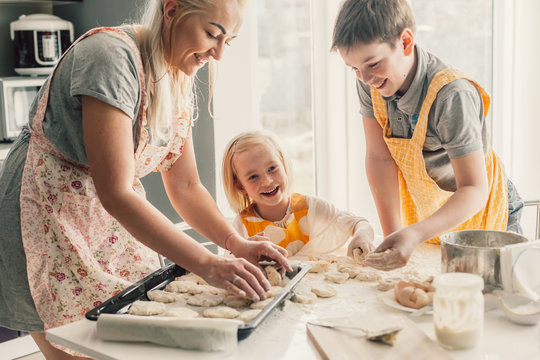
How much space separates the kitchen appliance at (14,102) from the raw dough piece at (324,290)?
1.90 metres

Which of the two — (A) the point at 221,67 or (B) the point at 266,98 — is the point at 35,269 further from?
(B) the point at 266,98

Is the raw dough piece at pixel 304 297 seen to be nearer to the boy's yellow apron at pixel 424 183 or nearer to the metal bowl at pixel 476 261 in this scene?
the metal bowl at pixel 476 261

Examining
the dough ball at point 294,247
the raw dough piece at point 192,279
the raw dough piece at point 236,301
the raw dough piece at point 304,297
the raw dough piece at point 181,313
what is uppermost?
the raw dough piece at point 181,313

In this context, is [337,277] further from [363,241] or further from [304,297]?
[363,241]

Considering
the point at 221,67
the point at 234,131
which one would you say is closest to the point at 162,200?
the point at 234,131

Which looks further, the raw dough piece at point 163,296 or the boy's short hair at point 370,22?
the boy's short hair at point 370,22

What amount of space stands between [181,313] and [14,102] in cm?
199

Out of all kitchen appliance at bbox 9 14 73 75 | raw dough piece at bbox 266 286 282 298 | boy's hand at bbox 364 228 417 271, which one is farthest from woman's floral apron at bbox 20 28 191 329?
kitchen appliance at bbox 9 14 73 75

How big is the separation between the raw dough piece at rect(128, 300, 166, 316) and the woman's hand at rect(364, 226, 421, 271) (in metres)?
0.45

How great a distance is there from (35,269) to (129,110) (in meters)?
0.43

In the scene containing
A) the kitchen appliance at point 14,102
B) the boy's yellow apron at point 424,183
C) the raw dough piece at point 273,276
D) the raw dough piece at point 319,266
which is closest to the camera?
the raw dough piece at point 273,276

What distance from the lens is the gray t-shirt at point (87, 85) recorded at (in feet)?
3.84

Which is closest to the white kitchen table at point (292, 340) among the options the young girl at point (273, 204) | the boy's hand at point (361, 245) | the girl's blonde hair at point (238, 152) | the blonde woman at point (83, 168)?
the blonde woman at point (83, 168)

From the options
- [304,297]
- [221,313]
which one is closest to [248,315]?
[221,313]
